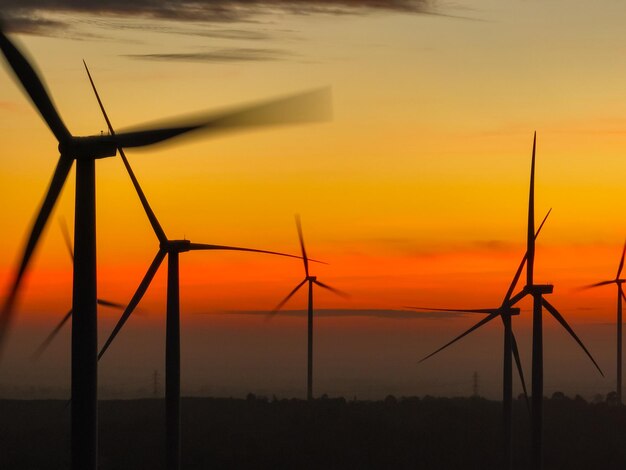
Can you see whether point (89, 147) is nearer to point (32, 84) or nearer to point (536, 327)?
point (32, 84)

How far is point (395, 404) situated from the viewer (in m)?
168

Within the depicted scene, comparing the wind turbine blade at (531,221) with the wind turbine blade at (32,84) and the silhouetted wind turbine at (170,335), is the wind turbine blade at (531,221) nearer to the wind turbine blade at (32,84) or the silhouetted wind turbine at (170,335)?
the silhouetted wind turbine at (170,335)

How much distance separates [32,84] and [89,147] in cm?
293

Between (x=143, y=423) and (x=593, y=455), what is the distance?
44.5 metres

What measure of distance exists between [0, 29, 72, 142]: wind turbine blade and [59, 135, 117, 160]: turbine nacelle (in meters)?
0.67

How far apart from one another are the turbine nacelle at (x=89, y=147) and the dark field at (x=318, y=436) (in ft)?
213

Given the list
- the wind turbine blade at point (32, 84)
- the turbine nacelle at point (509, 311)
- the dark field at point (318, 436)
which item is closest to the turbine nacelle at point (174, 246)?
the wind turbine blade at point (32, 84)

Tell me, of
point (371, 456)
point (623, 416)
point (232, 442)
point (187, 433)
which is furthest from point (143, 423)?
point (623, 416)

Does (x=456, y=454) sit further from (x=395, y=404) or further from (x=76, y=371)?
(x=76, y=371)

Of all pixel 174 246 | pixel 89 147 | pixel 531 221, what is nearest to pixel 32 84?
pixel 89 147

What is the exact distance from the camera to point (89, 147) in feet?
144

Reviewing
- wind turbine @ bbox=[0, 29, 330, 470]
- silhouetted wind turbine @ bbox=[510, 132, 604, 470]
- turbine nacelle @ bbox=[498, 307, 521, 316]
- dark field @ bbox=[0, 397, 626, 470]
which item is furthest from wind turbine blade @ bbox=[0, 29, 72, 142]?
dark field @ bbox=[0, 397, 626, 470]

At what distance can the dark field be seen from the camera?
115938 millimetres

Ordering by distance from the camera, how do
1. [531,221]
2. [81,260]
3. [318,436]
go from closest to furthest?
[81,260] → [531,221] → [318,436]
